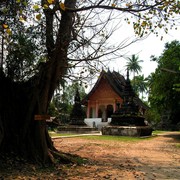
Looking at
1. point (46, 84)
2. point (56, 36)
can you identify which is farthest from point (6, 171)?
point (56, 36)

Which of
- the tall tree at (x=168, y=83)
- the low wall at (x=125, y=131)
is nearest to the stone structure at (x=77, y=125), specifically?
the low wall at (x=125, y=131)

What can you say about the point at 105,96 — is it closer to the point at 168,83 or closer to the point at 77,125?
the point at 77,125

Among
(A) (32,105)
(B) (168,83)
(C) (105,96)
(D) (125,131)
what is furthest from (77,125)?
(A) (32,105)

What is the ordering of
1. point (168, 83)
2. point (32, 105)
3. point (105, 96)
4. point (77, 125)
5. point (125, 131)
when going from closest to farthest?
point (32, 105) → point (125, 131) → point (168, 83) → point (77, 125) → point (105, 96)

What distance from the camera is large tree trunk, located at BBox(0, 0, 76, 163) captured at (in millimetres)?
6746

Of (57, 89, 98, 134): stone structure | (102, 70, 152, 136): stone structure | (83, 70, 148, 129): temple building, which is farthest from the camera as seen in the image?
(83, 70, 148, 129): temple building

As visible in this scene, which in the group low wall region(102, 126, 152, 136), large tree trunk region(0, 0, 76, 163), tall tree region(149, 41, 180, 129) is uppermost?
tall tree region(149, 41, 180, 129)

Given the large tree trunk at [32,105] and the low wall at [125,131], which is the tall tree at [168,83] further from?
the large tree trunk at [32,105]

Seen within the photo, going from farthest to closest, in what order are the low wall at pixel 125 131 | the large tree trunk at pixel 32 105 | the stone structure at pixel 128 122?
the stone structure at pixel 128 122 → the low wall at pixel 125 131 → the large tree trunk at pixel 32 105

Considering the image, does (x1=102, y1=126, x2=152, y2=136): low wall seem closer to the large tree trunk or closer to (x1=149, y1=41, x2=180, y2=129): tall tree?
(x1=149, y1=41, x2=180, y2=129): tall tree

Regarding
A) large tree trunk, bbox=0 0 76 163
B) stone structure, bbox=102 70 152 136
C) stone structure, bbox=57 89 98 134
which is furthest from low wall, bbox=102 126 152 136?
large tree trunk, bbox=0 0 76 163

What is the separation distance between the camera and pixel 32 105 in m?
6.90

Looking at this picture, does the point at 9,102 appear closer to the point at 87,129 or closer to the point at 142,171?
the point at 142,171

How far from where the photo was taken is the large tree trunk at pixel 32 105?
6746 mm
